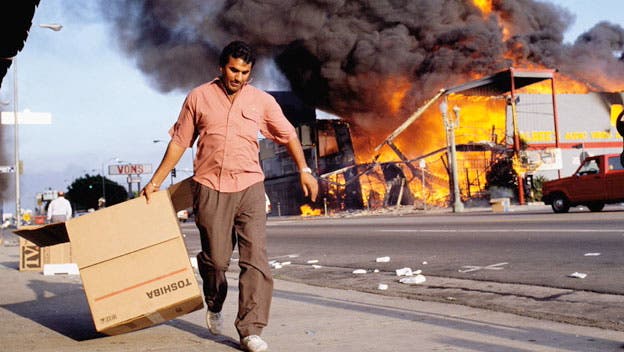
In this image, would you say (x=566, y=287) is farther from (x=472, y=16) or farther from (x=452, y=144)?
(x=472, y=16)

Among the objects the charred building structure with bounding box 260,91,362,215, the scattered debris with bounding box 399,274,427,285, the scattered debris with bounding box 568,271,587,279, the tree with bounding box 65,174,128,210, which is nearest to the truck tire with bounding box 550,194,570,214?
the scattered debris with bounding box 568,271,587,279

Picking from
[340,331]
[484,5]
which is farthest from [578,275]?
[484,5]

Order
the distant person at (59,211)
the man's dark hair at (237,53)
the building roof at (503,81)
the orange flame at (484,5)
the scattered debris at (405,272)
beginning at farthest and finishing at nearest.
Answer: the orange flame at (484,5)
the building roof at (503,81)
the distant person at (59,211)
the scattered debris at (405,272)
the man's dark hair at (237,53)

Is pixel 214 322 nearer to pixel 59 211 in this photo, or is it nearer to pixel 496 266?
pixel 496 266

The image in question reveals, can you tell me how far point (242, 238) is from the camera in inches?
177

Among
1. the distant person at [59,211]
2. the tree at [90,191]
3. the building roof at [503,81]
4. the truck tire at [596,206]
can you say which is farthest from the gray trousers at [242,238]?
the tree at [90,191]

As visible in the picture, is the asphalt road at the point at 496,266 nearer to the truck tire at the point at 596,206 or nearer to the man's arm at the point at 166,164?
the man's arm at the point at 166,164

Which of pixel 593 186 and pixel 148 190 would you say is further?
pixel 593 186

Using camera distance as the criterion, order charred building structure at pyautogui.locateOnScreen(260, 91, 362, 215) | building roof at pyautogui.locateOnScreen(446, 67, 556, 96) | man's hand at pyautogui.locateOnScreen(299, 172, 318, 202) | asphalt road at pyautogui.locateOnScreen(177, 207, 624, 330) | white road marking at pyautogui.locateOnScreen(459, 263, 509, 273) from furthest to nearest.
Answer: charred building structure at pyautogui.locateOnScreen(260, 91, 362, 215)
building roof at pyautogui.locateOnScreen(446, 67, 556, 96)
white road marking at pyautogui.locateOnScreen(459, 263, 509, 273)
asphalt road at pyautogui.locateOnScreen(177, 207, 624, 330)
man's hand at pyautogui.locateOnScreen(299, 172, 318, 202)

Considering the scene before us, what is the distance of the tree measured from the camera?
134375 mm

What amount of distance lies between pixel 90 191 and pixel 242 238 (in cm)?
13788

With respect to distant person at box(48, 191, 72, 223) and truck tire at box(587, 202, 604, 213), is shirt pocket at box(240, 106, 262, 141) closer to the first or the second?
distant person at box(48, 191, 72, 223)

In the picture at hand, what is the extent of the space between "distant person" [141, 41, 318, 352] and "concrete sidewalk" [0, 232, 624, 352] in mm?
352

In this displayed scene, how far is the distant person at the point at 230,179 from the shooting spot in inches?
175
